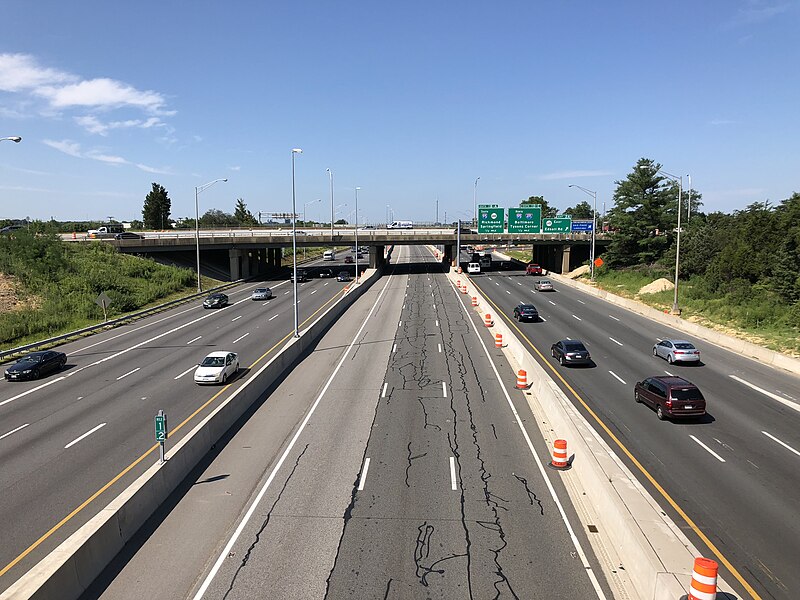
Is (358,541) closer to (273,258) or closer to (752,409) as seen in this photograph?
(752,409)

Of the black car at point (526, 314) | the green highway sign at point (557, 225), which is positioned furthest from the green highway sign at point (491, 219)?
the black car at point (526, 314)

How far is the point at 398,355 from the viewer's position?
31.9m

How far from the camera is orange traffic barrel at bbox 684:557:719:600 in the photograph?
834cm

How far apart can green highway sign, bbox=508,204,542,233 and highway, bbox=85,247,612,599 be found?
52052mm

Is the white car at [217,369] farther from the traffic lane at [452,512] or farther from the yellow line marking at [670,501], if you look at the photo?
the yellow line marking at [670,501]

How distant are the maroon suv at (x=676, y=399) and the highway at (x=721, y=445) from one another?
45cm

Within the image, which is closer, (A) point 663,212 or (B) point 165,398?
(B) point 165,398

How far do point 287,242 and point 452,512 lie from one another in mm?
62694

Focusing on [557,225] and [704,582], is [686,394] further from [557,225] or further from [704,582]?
[557,225]

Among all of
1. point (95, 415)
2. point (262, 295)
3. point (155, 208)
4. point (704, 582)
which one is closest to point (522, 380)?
point (704, 582)

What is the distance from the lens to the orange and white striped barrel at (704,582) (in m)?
8.34

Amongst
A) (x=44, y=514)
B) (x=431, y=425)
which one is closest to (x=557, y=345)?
(x=431, y=425)

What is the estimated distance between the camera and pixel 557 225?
74188 millimetres

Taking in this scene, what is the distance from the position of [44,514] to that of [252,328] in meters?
28.4
